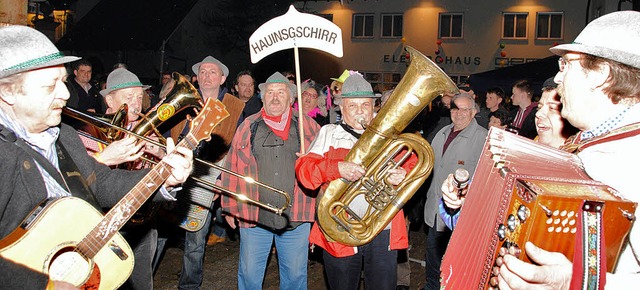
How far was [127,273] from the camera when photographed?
3.13m

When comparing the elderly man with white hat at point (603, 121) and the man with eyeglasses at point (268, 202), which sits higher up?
the elderly man with white hat at point (603, 121)

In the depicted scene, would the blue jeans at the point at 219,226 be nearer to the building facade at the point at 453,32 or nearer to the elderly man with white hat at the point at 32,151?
the elderly man with white hat at the point at 32,151

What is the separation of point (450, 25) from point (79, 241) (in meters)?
30.7

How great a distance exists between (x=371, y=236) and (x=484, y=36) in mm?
28499

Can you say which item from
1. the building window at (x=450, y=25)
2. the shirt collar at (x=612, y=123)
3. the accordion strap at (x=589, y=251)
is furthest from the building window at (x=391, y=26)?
the accordion strap at (x=589, y=251)

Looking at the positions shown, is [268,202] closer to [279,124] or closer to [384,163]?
[279,124]

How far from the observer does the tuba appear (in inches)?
172

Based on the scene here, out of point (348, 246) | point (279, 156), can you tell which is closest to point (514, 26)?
point (279, 156)

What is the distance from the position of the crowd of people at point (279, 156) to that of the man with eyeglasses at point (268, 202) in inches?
0.4

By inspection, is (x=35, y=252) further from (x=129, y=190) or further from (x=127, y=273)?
(x=129, y=190)

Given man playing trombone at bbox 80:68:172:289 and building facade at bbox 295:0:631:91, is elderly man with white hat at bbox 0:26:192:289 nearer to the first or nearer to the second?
man playing trombone at bbox 80:68:172:289

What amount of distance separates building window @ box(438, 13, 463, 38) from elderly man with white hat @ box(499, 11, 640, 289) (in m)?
30.2

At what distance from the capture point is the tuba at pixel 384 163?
436cm

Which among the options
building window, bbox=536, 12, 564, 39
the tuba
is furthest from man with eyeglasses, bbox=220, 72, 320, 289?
building window, bbox=536, 12, 564, 39
